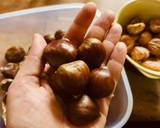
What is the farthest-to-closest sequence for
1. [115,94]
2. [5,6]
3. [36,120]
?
[5,6] < [115,94] < [36,120]

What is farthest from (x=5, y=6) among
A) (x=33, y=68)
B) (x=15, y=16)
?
(x=33, y=68)

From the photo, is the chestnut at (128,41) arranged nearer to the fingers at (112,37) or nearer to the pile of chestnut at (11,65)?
the fingers at (112,37)

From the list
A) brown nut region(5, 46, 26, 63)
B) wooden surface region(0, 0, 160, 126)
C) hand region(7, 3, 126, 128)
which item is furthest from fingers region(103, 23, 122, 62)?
brown nut region(5, 46, 26, 63)

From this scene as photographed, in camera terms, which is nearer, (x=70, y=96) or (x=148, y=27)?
(x=70, y=96)

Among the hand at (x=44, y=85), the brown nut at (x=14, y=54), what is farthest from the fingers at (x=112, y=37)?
the brown nut at (x=14, y=54)

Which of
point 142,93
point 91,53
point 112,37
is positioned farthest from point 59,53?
point 142,93

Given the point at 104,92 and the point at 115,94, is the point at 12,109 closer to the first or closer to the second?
the point at 104,92
